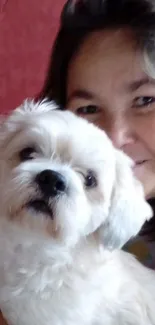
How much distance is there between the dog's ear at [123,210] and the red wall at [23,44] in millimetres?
849

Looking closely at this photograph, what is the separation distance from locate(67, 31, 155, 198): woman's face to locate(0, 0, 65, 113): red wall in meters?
0.68

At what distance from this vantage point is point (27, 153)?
118 centimetres

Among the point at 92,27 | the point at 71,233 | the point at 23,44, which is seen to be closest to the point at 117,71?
the point at 92,27

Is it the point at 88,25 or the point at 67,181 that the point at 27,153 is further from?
the point at 88,25

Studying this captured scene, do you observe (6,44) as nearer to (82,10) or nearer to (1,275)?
(82,10)

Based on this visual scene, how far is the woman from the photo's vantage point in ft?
4.19

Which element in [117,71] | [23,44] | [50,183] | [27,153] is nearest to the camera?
[50,183]

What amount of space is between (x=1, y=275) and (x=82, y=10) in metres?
0.61

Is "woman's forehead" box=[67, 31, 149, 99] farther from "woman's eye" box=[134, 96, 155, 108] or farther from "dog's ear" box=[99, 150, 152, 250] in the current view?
"dog's ear" box=[99, 150, 152, 250]

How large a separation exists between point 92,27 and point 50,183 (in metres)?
0.46

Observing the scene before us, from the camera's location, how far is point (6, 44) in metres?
1.98

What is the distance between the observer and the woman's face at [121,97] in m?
1.28

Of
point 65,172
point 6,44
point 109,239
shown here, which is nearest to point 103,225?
point 109,239

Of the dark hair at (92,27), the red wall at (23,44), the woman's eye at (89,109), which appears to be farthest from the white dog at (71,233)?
the red wall at (23,44)
